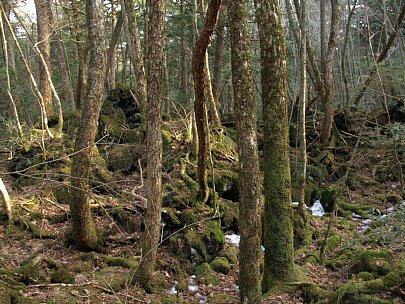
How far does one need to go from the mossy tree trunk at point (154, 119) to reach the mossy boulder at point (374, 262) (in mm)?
3889

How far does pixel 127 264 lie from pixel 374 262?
455cm

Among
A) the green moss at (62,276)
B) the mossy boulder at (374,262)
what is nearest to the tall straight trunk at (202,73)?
the green moss at (62,276)

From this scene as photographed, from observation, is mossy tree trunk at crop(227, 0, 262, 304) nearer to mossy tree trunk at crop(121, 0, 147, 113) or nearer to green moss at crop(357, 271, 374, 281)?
green moss at crop(357, 271, 374, 281)

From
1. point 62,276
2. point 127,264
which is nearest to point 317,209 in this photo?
point 127,264

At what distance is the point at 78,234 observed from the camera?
716cm

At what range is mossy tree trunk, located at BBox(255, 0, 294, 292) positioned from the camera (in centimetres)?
593

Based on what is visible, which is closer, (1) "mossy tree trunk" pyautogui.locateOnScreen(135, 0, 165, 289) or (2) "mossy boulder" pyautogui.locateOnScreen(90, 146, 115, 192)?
(1) "mossy tree trunk" pyautogui.locateOnScreen(135, 0, 165, 289)

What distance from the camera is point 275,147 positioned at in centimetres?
614

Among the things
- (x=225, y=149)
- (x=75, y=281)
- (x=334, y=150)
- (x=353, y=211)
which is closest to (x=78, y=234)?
(x=75, y=281)

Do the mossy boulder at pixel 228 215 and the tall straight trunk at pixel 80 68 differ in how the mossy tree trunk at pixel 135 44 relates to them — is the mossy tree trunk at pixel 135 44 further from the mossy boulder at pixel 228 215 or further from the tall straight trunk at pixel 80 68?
the mossy boulder at pixel 228 215

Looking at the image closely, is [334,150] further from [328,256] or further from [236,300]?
[236,300]

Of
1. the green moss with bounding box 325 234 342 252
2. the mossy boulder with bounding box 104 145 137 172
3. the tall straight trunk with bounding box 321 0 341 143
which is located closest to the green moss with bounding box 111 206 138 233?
the mossy boulder with bounding box 104 145 137 172

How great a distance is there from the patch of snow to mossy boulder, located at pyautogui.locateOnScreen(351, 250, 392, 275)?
4.28m

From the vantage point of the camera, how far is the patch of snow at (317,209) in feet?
38.5
